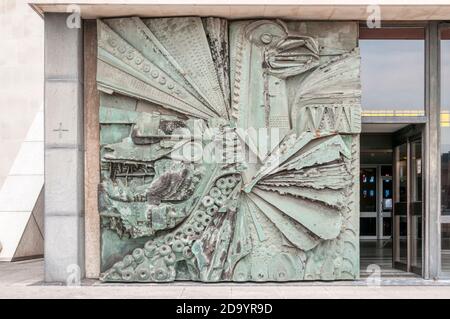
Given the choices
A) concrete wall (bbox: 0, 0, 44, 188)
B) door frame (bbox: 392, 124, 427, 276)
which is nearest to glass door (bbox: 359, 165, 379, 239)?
door frame (bbox: 392, 124, 427, 276)

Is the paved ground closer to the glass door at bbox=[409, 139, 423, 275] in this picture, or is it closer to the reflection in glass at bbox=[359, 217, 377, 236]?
the glass door at bbox=[409, 139, 423, 275]

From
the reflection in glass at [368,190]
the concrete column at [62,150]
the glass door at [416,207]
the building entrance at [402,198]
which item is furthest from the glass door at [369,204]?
the concrete column at [62,150]

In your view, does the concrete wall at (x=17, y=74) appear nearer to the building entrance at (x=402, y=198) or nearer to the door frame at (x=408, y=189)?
the building entrance at (x=402, y=198)

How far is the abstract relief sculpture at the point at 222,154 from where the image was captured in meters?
10.4

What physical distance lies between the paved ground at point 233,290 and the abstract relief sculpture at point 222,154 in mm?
290

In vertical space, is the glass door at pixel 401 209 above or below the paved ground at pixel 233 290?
above

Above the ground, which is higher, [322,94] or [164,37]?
[164,37]

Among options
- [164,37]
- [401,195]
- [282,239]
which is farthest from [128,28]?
[401,195]

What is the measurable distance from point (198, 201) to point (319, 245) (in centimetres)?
209

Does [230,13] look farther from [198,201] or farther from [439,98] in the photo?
[439,98]

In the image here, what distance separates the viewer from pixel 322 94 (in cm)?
1054

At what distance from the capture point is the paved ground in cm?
936

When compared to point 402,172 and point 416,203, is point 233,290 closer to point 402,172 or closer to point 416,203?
point 416,203
